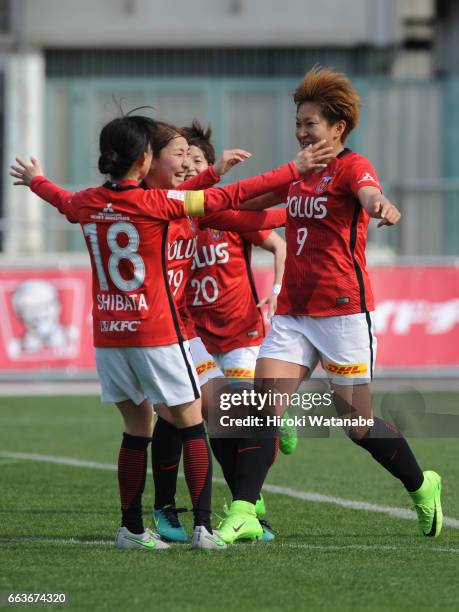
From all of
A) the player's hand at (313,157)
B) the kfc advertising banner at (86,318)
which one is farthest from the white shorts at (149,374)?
the kfc advertising banner at (86,318)

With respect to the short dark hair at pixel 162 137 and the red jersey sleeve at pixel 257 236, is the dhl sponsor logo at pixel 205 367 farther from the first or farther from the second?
the short dark hair at pixel 162 137

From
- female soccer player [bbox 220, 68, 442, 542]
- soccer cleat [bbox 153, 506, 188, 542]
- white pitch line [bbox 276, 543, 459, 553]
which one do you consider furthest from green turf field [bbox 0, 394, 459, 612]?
female soccer player [bbox 220, 68, 442, 542]

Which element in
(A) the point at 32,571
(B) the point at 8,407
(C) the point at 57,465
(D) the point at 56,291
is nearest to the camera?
(A) the point at 32,571

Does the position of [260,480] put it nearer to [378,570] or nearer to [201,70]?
[378,570]

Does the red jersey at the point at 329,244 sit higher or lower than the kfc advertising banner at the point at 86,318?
higher

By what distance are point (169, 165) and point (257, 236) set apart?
988 mm

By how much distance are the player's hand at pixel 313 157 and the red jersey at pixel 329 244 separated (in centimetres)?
30

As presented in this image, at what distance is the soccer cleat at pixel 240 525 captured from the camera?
245 inches

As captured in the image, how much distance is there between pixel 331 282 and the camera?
644cm

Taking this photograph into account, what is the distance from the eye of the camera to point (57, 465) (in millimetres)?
10055

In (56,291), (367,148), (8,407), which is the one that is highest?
(367,148)

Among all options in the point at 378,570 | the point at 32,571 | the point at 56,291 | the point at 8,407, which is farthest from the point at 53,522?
the point at 56,291

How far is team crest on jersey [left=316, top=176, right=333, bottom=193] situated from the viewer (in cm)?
643

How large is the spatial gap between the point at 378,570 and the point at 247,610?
3.13ft
